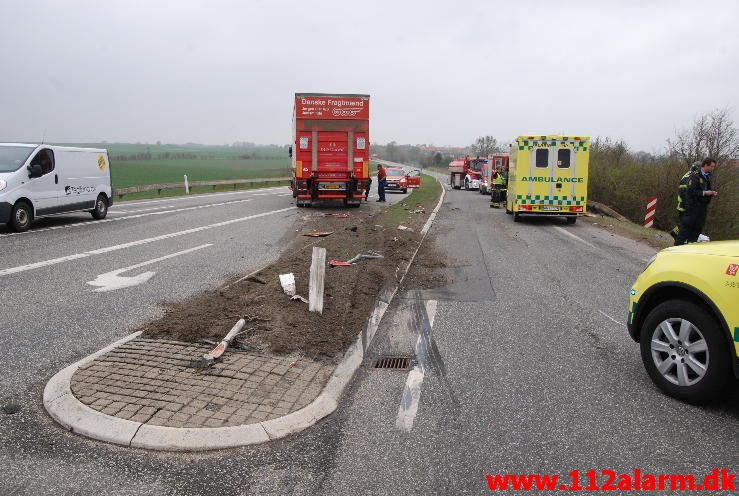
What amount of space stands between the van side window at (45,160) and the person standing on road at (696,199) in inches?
576

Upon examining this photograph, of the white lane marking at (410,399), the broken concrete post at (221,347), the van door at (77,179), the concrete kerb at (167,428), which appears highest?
the van door at (77,179)

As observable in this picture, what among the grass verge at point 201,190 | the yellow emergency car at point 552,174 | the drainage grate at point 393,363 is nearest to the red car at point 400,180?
the grass verge at point 201,190

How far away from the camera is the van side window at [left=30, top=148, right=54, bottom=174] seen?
14.3 metres

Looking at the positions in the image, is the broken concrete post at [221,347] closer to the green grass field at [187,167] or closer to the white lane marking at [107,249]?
the white lane marking at [107,249]

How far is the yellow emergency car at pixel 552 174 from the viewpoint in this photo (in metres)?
18.0

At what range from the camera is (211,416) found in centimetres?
399

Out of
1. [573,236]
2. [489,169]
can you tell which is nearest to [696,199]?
[573,236]

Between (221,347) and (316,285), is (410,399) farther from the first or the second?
(316,285)

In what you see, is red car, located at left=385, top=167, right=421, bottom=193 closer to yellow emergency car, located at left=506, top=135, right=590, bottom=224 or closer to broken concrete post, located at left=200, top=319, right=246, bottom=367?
yellow emergency car, located at left=506, top=135, right=590, bottom=224

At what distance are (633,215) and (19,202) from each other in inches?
1004

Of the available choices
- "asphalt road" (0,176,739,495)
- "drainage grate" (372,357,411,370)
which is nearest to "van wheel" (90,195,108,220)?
"asphalt road" (0,176,739,495)

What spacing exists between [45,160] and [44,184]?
632 millimetres

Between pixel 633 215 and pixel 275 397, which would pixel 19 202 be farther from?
pixel 633 215

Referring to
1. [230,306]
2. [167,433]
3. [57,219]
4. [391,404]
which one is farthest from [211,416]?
[57,219]
